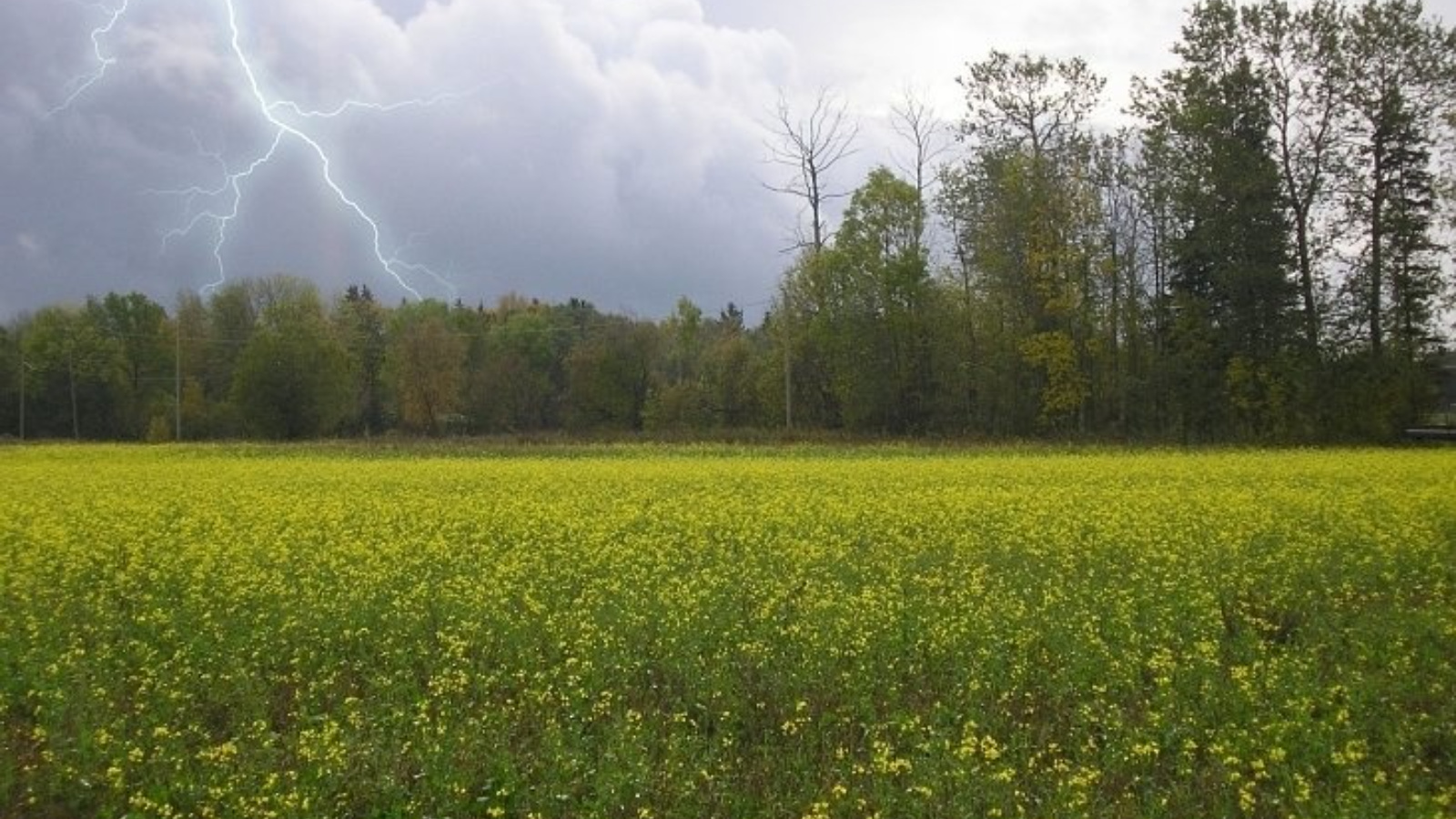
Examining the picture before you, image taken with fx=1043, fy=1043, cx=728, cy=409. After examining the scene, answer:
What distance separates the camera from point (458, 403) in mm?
76188

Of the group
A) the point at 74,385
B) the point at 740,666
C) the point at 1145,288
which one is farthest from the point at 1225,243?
the point at 74,385

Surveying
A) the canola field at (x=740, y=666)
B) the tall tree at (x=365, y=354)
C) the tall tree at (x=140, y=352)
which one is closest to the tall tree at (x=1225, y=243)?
the canola field at (x=740, y=666)

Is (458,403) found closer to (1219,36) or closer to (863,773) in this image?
(1219,36)

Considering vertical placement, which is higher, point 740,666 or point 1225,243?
point 1225,243

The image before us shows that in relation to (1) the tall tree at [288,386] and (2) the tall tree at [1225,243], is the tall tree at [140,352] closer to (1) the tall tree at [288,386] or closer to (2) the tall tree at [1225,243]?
(1) the tall tree at [288,386]

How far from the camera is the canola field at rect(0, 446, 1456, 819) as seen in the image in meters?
6.30

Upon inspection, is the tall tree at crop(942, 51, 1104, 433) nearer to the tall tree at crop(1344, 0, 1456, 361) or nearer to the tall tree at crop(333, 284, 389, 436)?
the tall tree at crop(1344, 0, 1456, 361)

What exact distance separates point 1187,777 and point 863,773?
77.4 inches

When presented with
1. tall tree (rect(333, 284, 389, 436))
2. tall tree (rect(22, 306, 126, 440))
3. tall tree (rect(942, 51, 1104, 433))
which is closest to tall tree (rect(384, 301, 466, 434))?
tall tree (rect(333, 284, 389, 436))

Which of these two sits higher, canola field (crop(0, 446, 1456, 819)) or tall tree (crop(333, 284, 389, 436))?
tall tree (crop(333, 284, 389, 436))

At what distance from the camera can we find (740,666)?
27.1ft

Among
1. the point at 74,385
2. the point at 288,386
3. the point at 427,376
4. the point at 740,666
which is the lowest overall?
the point at 740,666

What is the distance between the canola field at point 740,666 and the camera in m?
6.30

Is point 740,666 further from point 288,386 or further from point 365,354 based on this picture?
point 365,354
